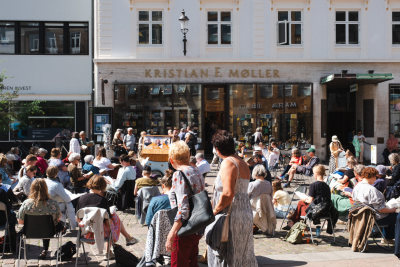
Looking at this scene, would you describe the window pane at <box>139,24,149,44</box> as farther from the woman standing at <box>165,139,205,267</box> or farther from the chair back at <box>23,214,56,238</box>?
the woman standing at <box>165,139,205,267</box>

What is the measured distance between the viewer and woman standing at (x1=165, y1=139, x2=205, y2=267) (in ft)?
14.1

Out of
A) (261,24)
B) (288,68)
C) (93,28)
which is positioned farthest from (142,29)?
(288,68)

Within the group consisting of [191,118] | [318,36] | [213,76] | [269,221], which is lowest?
[269,221]

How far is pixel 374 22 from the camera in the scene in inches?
778

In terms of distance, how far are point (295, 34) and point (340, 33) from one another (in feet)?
7.01

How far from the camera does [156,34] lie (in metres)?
19.5

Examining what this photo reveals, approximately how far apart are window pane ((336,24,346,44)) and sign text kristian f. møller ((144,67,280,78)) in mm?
3319

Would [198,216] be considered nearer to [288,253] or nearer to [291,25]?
[288,253]

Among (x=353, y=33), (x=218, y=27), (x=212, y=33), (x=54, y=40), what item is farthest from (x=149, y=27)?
(x=353, y=33)

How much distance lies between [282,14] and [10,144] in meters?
14.5

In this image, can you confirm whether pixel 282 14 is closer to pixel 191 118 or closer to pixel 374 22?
pixel 374 22

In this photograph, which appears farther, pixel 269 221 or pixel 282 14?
pixel 282 14

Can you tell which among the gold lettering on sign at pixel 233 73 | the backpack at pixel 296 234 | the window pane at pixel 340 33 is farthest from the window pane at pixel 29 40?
the backpack at pixel 296 234

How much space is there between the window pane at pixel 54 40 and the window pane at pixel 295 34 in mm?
11329
